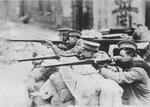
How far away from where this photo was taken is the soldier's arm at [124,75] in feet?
13.3

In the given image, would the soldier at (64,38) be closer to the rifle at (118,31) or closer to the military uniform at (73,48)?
the military uniform at (73,48)

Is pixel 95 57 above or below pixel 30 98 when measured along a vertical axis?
above

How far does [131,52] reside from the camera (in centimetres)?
422

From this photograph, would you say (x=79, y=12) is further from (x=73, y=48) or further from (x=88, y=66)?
(x=88, y=66)

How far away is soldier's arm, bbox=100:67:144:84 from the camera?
13.3 feet

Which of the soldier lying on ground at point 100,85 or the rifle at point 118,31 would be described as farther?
the rifle at point 118,31

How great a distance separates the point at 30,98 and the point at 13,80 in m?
0.70

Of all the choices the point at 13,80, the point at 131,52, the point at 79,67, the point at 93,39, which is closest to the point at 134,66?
the point at 131,52

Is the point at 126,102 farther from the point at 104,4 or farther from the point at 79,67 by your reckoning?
the point at 104,4

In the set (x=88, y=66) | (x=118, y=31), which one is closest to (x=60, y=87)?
(x=88, y=66)

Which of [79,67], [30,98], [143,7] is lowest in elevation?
[30,98]

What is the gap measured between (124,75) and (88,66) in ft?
1.93

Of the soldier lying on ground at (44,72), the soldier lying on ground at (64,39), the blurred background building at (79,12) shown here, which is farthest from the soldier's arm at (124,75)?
the blurred background building at (79,12)

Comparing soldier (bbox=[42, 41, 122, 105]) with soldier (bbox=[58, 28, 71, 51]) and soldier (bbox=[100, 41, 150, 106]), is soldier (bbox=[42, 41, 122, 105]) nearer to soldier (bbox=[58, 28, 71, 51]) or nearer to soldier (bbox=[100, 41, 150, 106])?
soldier (bbox=[100, 41, 150, 106])
